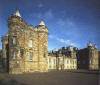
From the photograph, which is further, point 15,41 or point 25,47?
point 25,47

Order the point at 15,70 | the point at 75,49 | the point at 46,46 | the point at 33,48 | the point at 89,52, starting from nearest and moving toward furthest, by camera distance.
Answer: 1. the point at 15,70
2. the point at 33,48
3. the point at 46,46
4. the point at 89,52
5. the point at 75,49

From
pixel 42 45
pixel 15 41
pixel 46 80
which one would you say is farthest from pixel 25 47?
pixel 46 80

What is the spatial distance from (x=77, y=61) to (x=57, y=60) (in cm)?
1630

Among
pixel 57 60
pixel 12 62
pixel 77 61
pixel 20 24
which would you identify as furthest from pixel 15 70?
pixel 77 61

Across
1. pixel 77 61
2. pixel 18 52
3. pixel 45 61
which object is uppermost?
pixel 18 52

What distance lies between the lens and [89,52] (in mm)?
50031

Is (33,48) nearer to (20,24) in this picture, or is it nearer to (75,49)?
(20,24)

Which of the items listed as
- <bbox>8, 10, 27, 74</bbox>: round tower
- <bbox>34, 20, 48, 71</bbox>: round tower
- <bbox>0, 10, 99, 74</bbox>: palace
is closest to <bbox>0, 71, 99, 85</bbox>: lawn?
<bbox>8, 10, 27, 74</bbox>: round tower

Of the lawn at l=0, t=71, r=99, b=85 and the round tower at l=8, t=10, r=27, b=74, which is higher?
the round tower at l=8, t=10, r=27, b=74

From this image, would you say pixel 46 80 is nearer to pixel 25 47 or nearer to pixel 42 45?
pixel 25 47

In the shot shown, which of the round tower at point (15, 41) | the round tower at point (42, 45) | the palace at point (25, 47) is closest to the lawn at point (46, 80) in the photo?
the round tower at point (15, 41)

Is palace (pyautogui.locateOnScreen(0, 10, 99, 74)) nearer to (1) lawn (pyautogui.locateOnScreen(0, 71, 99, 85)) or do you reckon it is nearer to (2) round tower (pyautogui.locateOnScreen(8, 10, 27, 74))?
(2) round tower (pyautogui.locateOnScreen(8, 10, 27, 74))

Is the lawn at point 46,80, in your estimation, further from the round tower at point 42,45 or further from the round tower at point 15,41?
the round tower at point 42,45

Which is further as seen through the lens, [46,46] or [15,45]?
[46,46]
